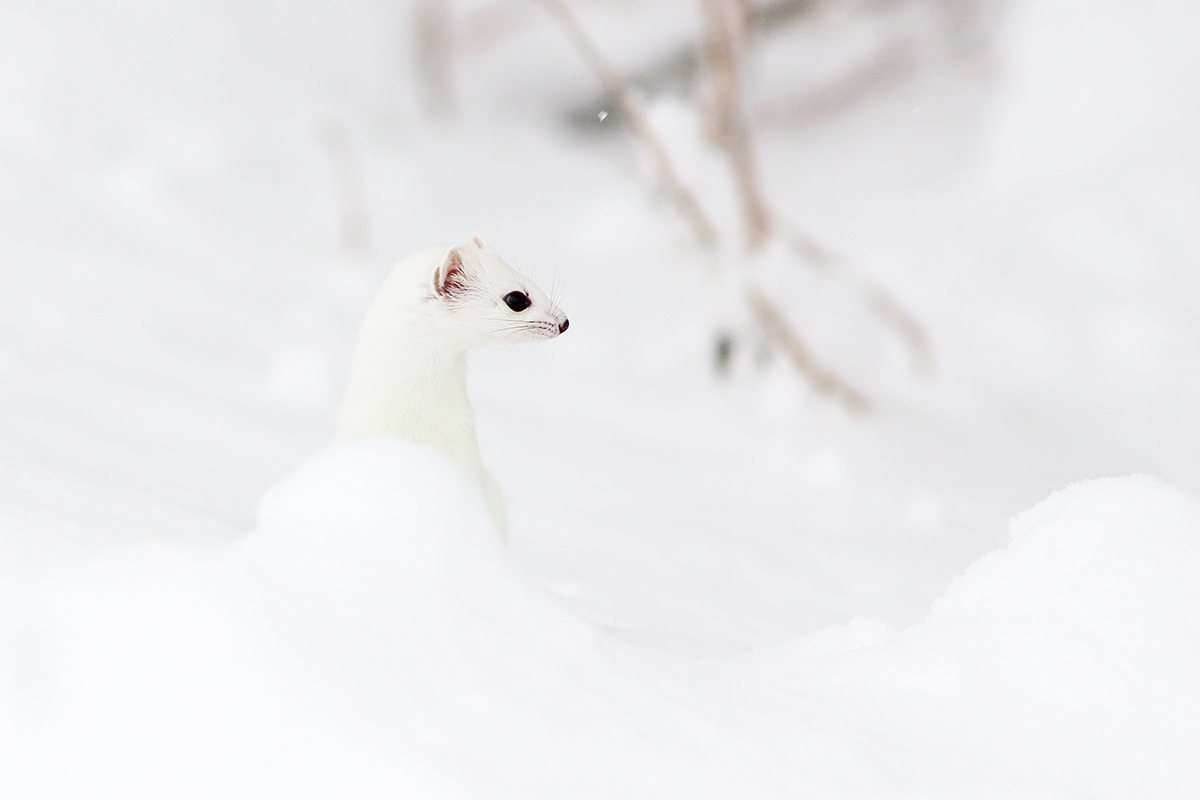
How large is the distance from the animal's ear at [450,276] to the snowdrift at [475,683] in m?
0.29

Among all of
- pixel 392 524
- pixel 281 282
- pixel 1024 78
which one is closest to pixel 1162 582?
pixel 392 524

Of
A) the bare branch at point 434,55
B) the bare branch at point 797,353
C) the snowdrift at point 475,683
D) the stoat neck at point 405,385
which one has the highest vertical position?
the bare branch at point 434,55

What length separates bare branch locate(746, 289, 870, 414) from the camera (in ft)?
7.79

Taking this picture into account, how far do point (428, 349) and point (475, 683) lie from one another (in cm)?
45

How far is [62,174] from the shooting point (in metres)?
2.52

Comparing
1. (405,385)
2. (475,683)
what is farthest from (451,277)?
(475,683)

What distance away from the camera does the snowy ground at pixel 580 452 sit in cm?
60

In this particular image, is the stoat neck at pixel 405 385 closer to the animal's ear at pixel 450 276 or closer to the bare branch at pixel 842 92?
the animal's ear at pixel 450 276

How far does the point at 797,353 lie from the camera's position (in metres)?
2.39

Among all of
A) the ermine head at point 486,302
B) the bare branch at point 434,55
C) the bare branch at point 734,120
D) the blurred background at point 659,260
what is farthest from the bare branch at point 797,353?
the bare branch at point 434,55

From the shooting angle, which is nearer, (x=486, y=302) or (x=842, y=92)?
(x=486, y=302)

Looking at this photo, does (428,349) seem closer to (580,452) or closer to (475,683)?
(475,683)

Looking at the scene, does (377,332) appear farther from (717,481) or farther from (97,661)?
(717,481)

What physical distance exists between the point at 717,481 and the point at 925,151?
216 centimetres
